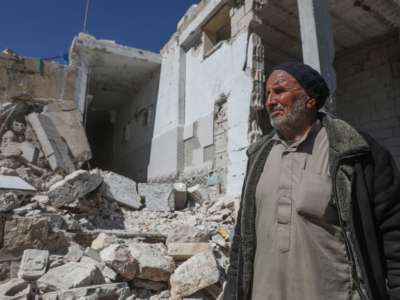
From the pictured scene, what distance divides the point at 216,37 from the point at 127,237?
5.77 m

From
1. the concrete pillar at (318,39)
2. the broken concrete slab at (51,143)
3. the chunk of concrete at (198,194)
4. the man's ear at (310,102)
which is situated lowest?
the chunk of concrete at (198,194)

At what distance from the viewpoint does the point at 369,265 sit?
108cm

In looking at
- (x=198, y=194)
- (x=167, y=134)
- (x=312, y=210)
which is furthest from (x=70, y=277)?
(x=167, y=134)

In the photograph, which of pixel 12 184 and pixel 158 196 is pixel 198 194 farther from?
pixel 12 184

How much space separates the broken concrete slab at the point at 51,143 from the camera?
6262 millimetres

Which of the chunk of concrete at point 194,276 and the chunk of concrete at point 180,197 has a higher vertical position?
the chunk of concrete at point 180,197

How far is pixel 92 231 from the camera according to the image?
13.4ft

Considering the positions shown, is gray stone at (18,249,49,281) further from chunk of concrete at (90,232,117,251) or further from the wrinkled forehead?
the wrinkled forehead

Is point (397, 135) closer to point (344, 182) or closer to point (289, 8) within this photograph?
point (289, 8)

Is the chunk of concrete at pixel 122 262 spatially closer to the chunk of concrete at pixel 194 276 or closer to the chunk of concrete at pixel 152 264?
the chunk of concrete at pixel 152 264

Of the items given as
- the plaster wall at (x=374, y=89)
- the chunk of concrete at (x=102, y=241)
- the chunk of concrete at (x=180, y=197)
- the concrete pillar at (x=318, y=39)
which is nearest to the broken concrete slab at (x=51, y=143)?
the chunk of concrete at (x=180, y=197)

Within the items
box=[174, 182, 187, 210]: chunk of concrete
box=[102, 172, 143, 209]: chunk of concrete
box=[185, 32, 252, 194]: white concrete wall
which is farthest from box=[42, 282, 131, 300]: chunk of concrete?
box=[174, 182, 187, 210]: chunk of concrete

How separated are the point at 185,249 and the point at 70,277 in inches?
50.7

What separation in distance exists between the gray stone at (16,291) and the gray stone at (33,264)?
26 centimetres
